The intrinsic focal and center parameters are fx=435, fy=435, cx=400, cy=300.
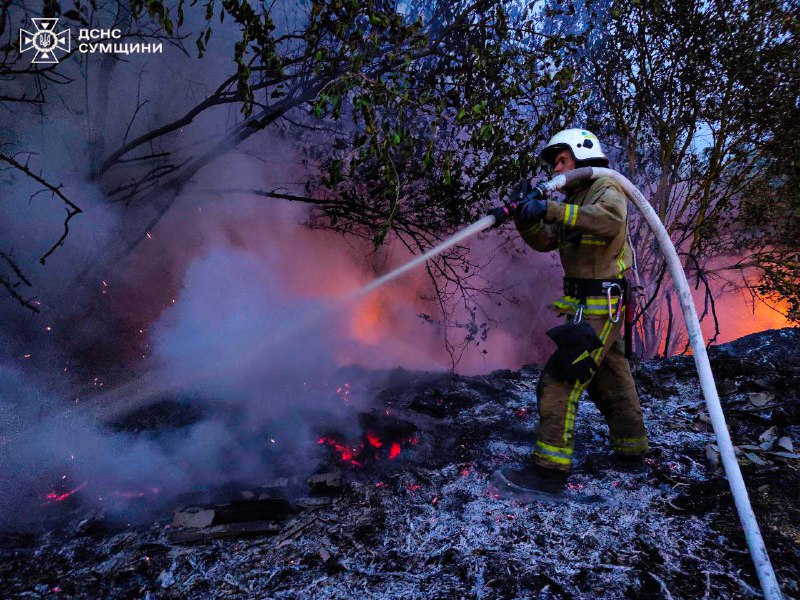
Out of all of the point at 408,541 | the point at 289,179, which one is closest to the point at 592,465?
the point at 408,541

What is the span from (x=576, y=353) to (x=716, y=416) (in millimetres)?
863

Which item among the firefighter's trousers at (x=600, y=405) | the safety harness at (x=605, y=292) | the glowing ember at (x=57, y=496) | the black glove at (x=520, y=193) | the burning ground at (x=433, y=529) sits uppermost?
the black glove at (x=520, y=193)

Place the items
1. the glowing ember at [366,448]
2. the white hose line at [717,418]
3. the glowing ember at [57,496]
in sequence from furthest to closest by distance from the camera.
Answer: the glowing ember at [366,448] < the glowing ember at [57,496] < the white hose line at [717,418]

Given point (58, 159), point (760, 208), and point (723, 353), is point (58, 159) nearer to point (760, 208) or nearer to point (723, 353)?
point (723, 353)

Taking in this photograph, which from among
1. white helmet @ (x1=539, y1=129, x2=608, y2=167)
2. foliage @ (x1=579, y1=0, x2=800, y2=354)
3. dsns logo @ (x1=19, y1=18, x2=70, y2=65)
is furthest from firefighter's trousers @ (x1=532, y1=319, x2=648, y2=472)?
dsns logo @ (x1=19, y1=18, x2=70, y2=65)

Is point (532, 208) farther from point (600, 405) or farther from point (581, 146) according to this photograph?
point (600, 405)

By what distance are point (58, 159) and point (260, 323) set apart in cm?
330

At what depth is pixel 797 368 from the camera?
4.95 meters

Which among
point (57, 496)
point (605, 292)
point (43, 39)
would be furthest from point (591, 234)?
point (43, 39)

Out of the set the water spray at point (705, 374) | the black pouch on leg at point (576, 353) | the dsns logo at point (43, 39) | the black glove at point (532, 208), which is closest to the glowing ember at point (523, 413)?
the black pouch on leg at point (576, 353)

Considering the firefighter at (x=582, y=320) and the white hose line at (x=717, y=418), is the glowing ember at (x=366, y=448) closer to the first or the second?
the firefighter at (x=582, y=320)

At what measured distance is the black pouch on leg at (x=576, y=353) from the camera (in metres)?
2.94

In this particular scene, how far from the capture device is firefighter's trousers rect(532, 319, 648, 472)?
2939 millimetres

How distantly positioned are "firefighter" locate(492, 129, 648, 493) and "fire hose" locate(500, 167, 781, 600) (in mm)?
219
